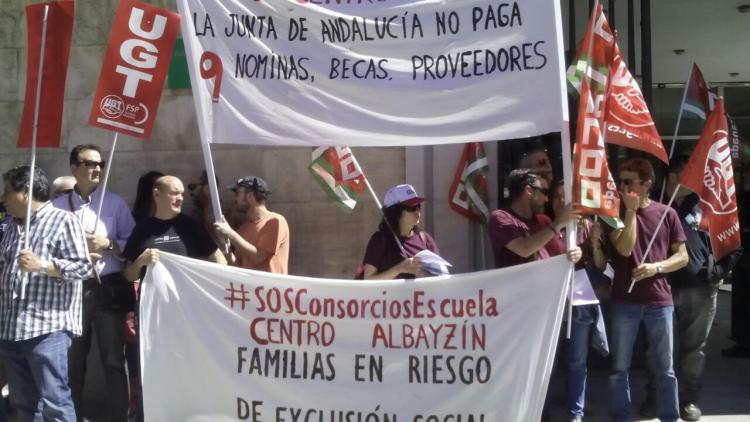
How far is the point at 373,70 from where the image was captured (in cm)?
500

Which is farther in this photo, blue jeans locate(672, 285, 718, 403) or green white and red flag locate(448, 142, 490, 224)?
green white and red flag locate(448, 142, 490, 224)

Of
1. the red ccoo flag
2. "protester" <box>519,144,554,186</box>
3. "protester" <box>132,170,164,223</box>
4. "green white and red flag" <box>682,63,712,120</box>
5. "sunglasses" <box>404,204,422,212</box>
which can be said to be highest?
"green white and red flag" <box>682,63,712,120</box>

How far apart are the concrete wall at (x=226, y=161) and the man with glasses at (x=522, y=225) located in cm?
120

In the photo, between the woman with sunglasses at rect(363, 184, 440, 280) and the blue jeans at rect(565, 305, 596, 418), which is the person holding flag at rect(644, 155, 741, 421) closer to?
the blue jeans at rect(565, 305, 596, 418)

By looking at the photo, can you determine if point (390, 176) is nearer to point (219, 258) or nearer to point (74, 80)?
point (219, 258)

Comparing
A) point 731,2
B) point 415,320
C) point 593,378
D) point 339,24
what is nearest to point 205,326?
point 415,320

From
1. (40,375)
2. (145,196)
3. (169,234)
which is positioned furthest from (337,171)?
(40,375)

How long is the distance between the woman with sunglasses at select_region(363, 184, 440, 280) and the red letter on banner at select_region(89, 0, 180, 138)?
153 centimetres

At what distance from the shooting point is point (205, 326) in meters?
5.07

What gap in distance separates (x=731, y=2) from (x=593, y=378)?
4.17 m

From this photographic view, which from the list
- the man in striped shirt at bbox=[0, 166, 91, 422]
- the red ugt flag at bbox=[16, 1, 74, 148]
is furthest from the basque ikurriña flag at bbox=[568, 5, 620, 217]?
the red ugt flag at bbox=[16, 1, 74, 148]

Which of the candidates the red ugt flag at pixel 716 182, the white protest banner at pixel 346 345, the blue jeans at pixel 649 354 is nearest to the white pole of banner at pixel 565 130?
the white protest banner at pixel 346 345

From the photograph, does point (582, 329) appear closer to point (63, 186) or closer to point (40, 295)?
point (40, 295)

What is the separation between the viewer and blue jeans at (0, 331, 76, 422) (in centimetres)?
→ 502
